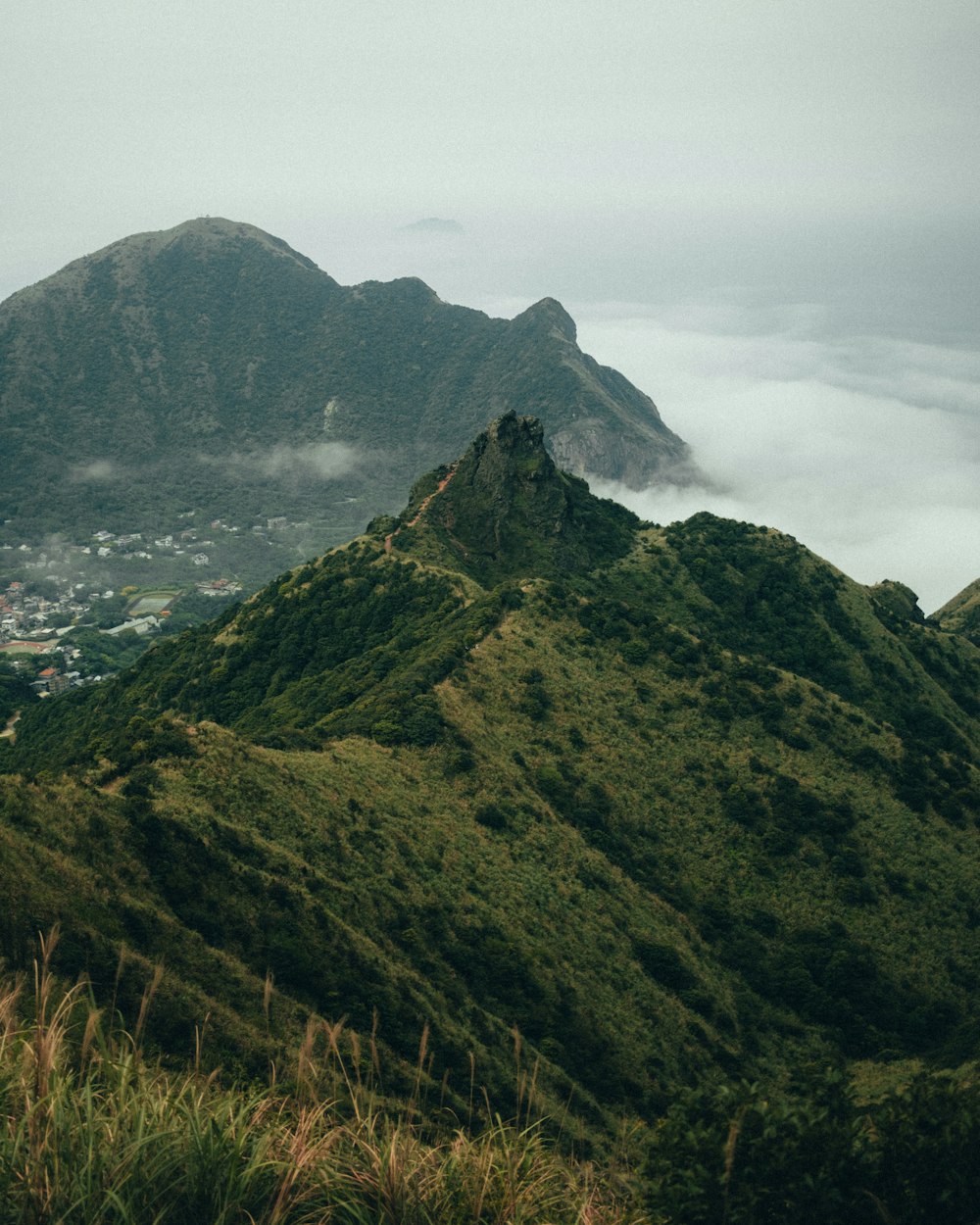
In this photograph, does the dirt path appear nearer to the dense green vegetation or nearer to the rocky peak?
the rocky peak

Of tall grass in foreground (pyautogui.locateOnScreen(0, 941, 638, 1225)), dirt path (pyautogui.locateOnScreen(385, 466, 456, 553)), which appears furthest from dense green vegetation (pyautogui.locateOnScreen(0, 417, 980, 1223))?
tall grass in foreground (pyautogui.locateOnScreen(0, 941, 638, 1225))

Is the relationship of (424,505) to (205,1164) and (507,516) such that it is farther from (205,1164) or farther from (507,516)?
(205,1164)

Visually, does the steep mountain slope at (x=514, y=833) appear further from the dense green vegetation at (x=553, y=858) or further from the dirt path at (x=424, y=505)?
the dirt path at (x=424, y=505)

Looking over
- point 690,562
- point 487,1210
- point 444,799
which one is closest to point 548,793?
point 444,799

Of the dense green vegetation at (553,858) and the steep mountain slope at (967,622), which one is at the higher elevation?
the steep mountain slope at (967,622)

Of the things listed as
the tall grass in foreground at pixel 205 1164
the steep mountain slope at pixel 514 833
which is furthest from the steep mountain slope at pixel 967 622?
the tall grass in foreground at pixel 205 1164

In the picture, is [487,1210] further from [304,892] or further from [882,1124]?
[304,892]
